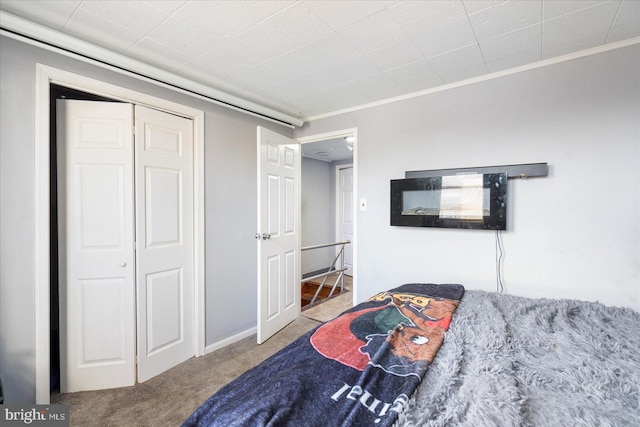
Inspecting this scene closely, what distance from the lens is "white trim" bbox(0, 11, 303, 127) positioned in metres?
1.52

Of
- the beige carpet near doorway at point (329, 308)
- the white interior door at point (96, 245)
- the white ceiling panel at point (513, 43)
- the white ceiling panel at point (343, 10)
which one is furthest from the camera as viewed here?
the beige carpet near doorway at point (329, 308)

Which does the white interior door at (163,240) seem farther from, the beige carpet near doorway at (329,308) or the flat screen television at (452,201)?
the flat screen television at (452,201)

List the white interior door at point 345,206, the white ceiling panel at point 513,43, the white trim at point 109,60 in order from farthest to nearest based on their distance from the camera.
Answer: the white interior door at point 345,206 → the white ceiling panel at point 513,43 → the white trim at point 109,60

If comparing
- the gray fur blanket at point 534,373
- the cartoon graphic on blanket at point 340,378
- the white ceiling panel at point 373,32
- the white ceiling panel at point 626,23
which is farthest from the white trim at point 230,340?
the white ceiling panel at point 626,23

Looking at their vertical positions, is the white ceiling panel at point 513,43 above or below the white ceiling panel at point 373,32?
above

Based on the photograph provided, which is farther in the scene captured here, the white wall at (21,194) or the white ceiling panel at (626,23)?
the white wall at (21,194)

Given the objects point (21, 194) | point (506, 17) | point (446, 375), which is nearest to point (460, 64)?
point (506, 17)

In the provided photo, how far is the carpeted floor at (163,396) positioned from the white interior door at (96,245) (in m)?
0.11

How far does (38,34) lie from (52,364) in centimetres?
222

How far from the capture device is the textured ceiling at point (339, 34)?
1438 mm

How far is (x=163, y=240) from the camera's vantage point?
2236mm

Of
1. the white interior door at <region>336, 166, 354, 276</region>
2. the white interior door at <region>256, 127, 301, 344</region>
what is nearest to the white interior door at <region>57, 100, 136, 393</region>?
the white interior door at <region>256, 127, 301, 344</region>

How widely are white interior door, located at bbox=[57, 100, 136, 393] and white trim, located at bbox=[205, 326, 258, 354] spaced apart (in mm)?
624

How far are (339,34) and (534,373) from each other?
1879 mm
